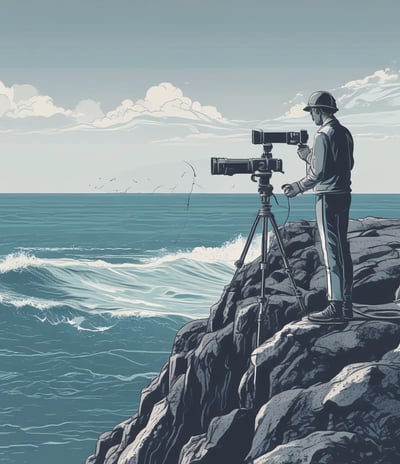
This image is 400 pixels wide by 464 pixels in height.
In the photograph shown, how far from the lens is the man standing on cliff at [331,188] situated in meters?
8.19

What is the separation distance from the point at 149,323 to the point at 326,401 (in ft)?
66.7

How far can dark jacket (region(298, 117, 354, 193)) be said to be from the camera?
8164 mm

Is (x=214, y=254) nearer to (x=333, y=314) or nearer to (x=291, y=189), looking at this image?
(x=333, y=314)

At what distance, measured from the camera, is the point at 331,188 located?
8273 mm

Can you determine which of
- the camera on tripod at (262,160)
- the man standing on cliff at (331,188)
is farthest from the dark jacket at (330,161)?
the camera on tripod at (262,160)

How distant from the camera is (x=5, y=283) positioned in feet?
123

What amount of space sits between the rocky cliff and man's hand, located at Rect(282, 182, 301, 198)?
4.80 ft

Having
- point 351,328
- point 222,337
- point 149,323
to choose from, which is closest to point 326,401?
point 351,328

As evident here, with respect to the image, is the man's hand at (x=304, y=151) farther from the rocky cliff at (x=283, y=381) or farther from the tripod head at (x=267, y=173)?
the rocky cliff at (x=283, y=381)

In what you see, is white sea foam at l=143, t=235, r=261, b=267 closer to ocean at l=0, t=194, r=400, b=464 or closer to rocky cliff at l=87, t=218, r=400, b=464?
ocean at l=0, t=194, r=400, b=464

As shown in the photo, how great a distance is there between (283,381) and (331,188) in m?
2.14

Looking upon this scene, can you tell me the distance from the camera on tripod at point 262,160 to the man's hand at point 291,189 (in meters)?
0.26

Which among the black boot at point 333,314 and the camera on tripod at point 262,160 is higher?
the camera on tripod at point 262,160

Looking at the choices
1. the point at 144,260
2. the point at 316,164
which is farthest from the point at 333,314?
the point at 144,260
